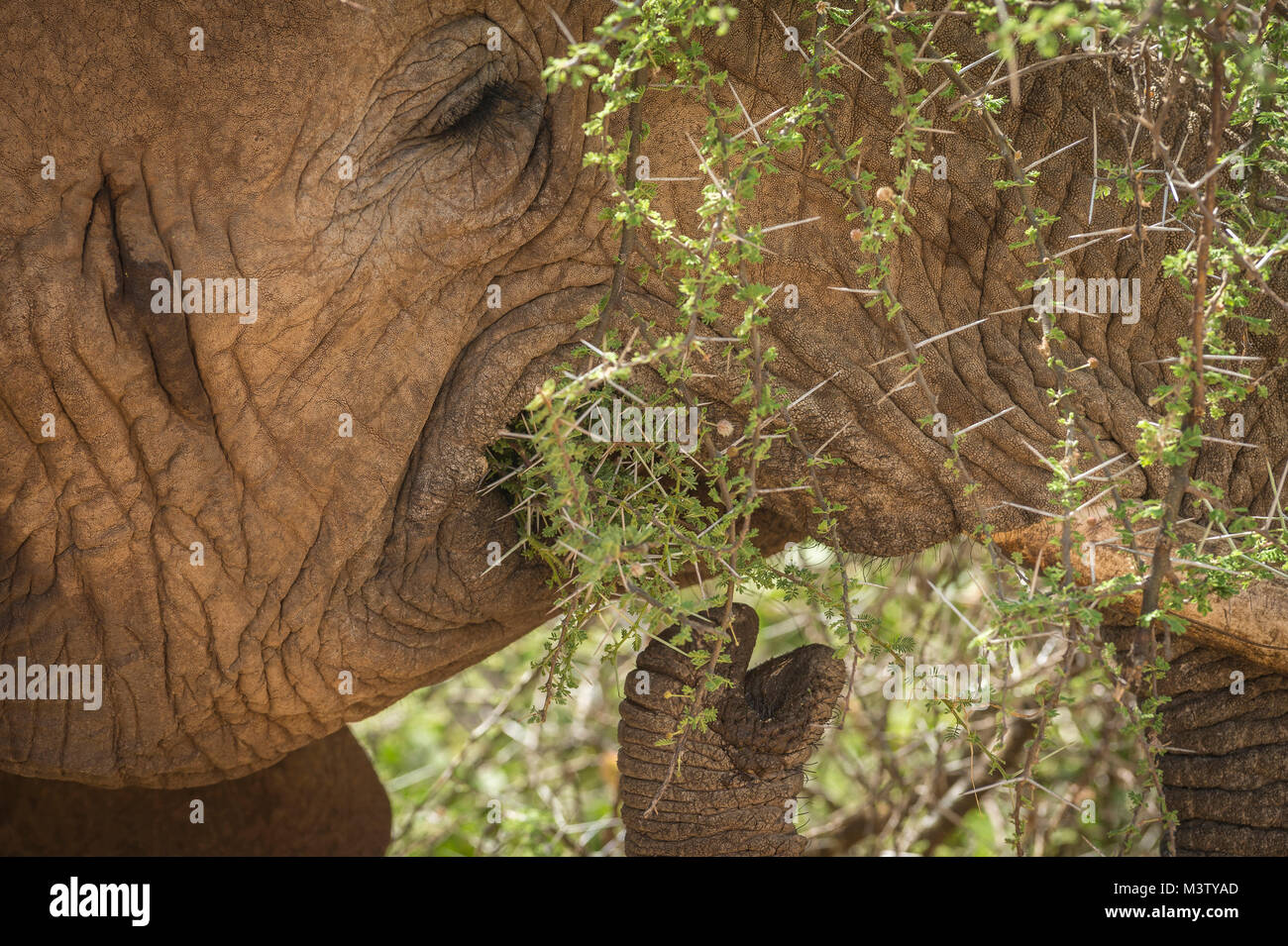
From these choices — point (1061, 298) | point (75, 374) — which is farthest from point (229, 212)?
point (1061, 298)

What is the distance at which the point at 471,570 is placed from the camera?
10.0 feet

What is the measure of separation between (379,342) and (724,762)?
4.00 ft

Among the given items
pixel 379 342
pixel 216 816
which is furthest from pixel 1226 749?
pixel 216 816

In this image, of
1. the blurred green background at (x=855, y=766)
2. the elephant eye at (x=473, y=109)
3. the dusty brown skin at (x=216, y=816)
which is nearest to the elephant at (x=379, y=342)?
the elephant eye at (x=473, y=109)

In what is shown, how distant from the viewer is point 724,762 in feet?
10.1

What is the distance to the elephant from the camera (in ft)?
8.69

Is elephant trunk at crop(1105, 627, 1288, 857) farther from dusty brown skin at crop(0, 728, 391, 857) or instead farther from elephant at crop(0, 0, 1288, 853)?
dusty brown skin at crop(0, 728, 391, 857)

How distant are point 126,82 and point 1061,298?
2.05m

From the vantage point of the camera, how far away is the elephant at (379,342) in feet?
8.69

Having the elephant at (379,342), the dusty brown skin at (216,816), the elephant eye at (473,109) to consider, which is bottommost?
the dusty brown skin at (216,816)

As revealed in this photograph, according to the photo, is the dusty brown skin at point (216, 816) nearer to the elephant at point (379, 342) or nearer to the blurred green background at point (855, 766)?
the blurred green background at point (855, 766)

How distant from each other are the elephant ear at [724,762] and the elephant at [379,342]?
0.01 m

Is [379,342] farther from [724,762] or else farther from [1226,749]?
[1226,749]
